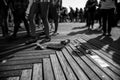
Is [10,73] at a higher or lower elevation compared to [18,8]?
lower

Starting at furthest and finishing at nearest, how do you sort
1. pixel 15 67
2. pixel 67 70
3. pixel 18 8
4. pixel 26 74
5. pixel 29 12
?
1. pixel 18 8
2. pixel 29 12
3. pixel 15 67
4. pixel 67 70
5. pixel 26 74

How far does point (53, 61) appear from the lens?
2.24 metres

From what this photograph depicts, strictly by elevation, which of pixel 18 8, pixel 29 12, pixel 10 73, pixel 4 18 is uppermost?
pixel 18 8

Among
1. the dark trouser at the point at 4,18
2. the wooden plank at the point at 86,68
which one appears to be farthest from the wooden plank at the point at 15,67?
the dark trouser at the point at 4,18

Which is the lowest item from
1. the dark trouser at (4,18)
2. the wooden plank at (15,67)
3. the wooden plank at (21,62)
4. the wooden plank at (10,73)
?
the wooden plank at (10,73)

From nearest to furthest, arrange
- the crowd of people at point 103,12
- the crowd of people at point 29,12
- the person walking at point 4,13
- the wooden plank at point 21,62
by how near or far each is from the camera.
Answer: the wooden plank at point 21,62, the crowd of people at point 29,12, the person walking at point 4,13, the crowd of people at point 103,12

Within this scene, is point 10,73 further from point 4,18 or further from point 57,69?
point 4,18

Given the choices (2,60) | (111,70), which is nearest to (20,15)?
(2,60)

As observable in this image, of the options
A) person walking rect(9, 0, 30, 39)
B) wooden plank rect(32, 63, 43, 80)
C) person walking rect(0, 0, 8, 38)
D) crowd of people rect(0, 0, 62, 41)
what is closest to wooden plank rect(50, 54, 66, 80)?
wooden plank rect(32, 63, 43, 80)

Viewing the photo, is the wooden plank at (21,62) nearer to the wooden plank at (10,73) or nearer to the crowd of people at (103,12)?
the wooden plank at (10,73)

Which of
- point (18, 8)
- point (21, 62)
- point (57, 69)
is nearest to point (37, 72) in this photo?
point (57, 69)

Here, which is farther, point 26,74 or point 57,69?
point 57,69

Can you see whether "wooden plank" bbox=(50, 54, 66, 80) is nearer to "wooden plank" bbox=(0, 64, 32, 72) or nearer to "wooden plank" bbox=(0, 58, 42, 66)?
"wooden plank" bbox=(0, 58, 42, 66)

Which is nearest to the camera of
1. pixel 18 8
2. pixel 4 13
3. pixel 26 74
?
pixel 26 74
